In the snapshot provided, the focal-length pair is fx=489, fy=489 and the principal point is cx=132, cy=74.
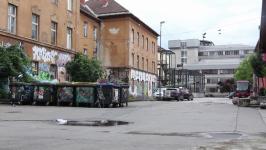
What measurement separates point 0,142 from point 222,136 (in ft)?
22.5

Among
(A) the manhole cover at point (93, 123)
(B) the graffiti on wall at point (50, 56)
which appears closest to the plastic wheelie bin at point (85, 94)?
(B) the graffiti on wall at point (50, 56)

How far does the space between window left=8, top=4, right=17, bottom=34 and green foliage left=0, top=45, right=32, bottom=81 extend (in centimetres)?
258

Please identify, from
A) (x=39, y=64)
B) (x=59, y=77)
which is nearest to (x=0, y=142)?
(x=39, y=64)

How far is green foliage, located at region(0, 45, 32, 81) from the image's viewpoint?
32.5 metres

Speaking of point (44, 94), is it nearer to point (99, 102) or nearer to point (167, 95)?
point (99, 102)

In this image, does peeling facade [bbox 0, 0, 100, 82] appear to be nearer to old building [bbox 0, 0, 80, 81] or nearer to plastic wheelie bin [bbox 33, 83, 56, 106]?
old building [bbox 0, 0, 80, 81]

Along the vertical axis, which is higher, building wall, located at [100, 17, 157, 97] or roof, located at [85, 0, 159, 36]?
roof, located at [85, 0, 159, 36]

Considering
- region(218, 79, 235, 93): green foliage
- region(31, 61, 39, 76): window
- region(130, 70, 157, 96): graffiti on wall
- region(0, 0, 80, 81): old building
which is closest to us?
region(0, 0, 80, 81): old building

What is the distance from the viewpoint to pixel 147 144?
41.2 feet

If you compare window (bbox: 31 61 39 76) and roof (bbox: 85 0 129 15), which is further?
roof (bbox: 85 0 129 15)

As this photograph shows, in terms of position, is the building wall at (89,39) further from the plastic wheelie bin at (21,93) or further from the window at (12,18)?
the plastic wheelie bin at (21,93)

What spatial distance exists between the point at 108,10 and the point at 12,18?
98.3 feet

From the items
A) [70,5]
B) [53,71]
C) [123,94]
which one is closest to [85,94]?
[123,94]

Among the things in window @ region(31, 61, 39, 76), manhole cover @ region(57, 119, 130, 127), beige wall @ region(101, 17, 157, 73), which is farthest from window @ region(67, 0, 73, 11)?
manhole cover @ region(57, 119, 130, 127)
